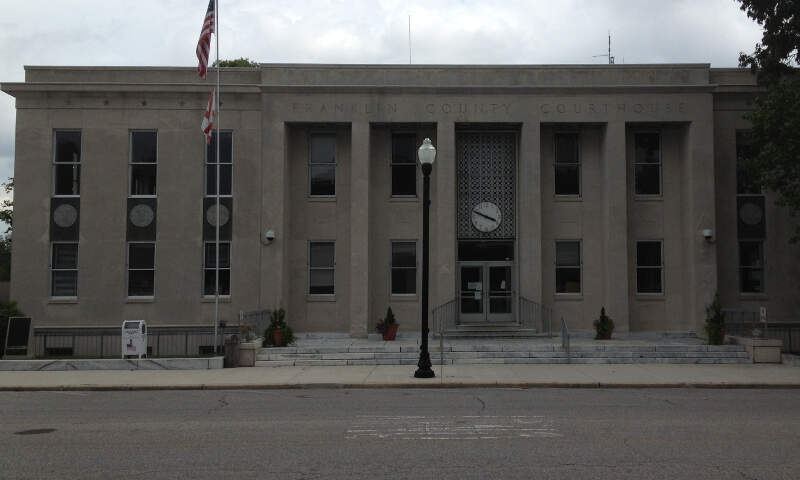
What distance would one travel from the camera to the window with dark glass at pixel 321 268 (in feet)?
87.9

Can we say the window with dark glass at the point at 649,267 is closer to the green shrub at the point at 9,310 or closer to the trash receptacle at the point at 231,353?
the trash receptacle at the point at 231,353

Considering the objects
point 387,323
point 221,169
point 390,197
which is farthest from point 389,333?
point 221,169

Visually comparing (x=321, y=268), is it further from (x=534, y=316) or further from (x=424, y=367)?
(x=424, y=367)

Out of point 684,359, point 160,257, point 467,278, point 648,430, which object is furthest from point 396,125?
point 648,430

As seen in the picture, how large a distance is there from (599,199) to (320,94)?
35.1 feet

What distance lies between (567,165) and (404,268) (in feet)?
23.1

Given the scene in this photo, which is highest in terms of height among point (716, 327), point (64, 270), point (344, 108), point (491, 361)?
point (344, 108)

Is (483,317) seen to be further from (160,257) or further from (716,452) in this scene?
(716,452)

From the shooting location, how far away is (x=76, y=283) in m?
26.5

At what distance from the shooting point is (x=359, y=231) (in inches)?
1014

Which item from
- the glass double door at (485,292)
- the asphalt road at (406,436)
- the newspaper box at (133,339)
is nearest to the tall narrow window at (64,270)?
the newspaper box at (133,339)

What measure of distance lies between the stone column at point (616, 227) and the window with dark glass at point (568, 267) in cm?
102

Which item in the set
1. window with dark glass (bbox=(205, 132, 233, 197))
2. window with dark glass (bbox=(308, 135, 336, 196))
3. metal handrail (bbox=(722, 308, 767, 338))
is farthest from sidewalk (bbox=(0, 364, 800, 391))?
window with dark glass (bbox=(205, 132, 233, 197))

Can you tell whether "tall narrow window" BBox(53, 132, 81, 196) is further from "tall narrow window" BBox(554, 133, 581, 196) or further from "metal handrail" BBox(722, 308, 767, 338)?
"metal handrail" BBox(722, 308, 767, 338)
